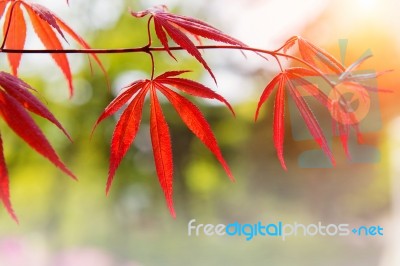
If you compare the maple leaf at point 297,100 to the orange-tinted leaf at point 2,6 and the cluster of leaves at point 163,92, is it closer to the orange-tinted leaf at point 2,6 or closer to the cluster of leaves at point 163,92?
the cluster of leaves at point 163,92

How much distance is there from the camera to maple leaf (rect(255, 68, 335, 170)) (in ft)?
1.50

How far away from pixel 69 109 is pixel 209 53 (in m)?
1.38

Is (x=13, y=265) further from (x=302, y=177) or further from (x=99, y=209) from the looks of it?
(x=302, y=177)

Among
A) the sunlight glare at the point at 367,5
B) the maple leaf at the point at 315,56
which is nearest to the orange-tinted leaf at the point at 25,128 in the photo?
the maple leaf at the point at 315,56

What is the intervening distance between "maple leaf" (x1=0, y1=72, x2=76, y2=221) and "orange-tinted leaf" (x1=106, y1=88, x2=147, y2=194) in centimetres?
9

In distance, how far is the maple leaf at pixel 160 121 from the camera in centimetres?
44

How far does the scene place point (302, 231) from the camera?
3.96 m

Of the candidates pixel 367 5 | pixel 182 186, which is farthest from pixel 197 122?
pixel 182 186

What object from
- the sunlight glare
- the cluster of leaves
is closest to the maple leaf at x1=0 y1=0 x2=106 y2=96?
the cluster of leaves

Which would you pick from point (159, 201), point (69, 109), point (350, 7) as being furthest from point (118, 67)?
Answer: point (350, 7)

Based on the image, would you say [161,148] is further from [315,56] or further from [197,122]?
[315,56]

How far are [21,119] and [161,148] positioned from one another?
14 centimetres

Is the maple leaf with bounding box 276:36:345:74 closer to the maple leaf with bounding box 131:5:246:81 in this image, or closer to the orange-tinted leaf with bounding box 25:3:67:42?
the maple leaf with bounding box 131:5:246:81

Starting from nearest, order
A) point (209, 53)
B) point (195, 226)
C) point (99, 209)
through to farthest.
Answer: point (209, 53) → point (99, 209) → point (195, 226)
